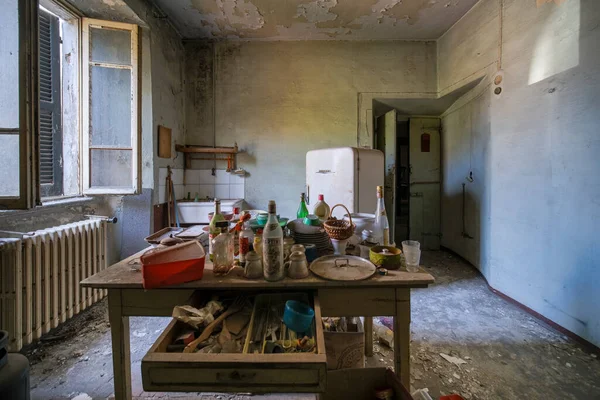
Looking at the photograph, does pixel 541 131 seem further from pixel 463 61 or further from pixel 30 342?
pixel 30 342

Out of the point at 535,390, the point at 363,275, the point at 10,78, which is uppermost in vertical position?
the point at 10,78

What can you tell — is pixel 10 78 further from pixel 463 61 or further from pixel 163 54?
pixel 463 61

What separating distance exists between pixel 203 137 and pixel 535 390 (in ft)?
12.3

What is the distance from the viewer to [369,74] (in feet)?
11.1

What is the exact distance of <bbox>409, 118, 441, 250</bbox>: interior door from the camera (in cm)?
401

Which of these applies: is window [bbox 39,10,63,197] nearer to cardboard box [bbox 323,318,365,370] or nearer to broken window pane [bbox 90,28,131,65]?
broken window pane [bbox 90,28,131,65]

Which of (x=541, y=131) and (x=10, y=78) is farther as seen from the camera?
(x=541, y=131)

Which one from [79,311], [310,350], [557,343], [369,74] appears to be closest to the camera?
[310,350]

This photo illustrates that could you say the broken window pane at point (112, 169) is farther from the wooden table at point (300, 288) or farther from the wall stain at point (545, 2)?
the wall stain at point (545, 2)

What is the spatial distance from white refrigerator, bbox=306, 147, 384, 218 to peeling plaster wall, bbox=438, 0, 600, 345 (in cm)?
114

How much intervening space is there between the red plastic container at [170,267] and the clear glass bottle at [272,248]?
25cm

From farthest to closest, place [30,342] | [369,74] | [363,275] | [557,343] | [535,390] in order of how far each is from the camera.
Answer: [369,74], [557,343], [30,342], [535,390], [363,275]

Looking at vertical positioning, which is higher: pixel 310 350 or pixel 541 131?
pixel 541 131

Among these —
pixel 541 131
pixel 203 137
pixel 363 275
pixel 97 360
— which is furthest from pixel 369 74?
pixel 97 360
